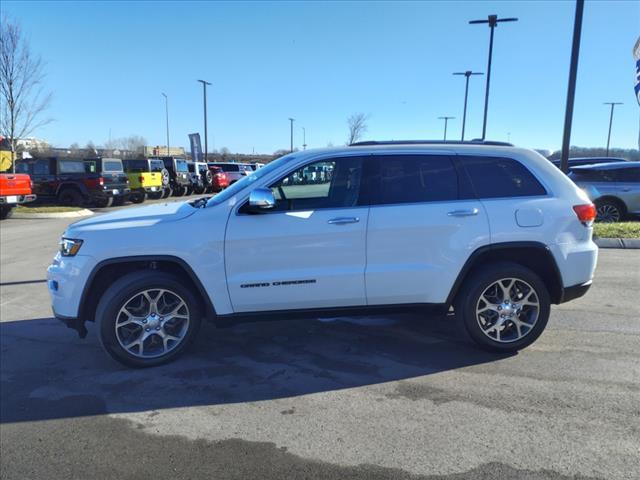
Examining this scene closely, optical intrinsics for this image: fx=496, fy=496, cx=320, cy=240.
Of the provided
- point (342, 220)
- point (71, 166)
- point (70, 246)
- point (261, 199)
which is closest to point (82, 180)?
point (71, 166)

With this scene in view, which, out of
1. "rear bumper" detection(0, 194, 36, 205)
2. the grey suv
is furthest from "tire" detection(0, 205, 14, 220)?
the grey suv

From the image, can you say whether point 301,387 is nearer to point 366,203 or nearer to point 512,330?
point 366,203

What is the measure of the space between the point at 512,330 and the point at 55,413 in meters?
3.71

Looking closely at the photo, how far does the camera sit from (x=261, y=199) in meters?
3.94

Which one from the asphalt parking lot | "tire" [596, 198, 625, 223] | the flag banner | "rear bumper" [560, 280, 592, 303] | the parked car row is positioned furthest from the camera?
the flag banner

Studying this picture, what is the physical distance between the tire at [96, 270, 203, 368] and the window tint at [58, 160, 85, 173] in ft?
58.0

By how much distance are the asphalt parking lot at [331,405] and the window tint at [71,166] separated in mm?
16207

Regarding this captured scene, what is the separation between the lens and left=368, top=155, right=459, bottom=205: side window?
4.27 meters

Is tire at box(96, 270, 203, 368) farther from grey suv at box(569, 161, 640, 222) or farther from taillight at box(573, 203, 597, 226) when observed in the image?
grey suv at box(569, 161, 640, 222)

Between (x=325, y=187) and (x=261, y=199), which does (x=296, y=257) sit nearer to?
(x=261, y=199)

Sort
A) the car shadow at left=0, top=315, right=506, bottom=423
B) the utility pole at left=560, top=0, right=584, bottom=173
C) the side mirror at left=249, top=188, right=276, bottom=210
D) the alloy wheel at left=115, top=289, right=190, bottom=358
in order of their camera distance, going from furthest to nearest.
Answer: the utility pole at left=560, top=0, right=584, bottom=173 → the alloy wheel at left=115, top=289, right=190, bottom=358 → the side mirror at left=249, top=188, right=276, bottom=210 → the car shadow at left=0, top=315, right=506, bottom=423

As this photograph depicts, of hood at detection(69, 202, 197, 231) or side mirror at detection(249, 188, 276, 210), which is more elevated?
side mirror at detection(249, 188, 276, 210)

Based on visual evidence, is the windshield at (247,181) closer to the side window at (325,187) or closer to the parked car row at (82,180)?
the side window at (325,187)

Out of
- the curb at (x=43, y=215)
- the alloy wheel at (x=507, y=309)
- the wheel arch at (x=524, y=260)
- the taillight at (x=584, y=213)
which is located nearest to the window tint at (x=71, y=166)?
the curb at (x=43, y=215)
